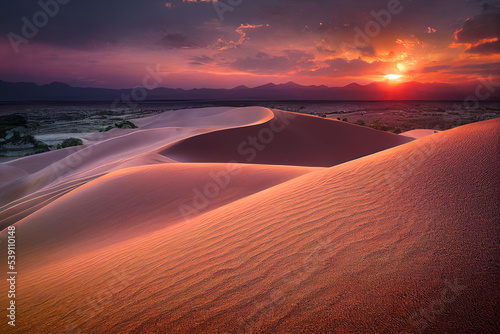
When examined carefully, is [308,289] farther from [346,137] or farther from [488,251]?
[346,137]

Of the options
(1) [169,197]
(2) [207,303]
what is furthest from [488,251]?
(1) [169,197]

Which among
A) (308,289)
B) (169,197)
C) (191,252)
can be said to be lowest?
(169,197)

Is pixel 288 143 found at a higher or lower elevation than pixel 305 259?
lower

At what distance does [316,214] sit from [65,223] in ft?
19.0

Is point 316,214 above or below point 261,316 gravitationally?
above

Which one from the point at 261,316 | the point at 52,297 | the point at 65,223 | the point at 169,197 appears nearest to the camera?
the point at 261,316

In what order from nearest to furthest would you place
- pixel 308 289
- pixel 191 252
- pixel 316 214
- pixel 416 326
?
pixel 416 326, pixel 308 289, pixel 191 252, pixel 316 214

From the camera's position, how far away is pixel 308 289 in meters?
2.06

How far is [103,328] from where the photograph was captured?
2111 mm

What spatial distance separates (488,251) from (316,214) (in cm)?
165

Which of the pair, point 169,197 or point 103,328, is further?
point 169,197

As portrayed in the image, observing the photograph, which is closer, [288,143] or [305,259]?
[305,259]

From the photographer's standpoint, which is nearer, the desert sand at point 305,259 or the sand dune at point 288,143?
the desert sand at point 305,259

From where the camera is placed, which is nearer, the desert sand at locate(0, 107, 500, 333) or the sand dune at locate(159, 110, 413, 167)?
the desert sand at locate(0, 107, 500, 333)
